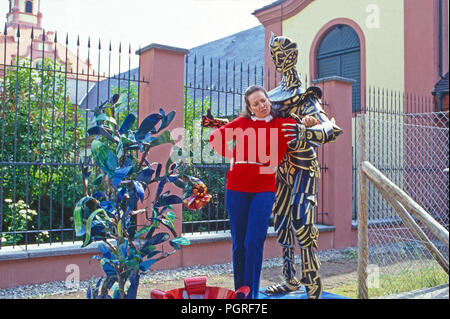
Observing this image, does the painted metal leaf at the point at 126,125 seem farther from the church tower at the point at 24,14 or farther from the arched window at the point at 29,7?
the arched window at the point at 29,7

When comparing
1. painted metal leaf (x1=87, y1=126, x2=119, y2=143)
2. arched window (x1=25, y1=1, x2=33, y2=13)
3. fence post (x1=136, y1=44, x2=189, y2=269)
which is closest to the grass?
fence post (x1=136, y1=44, x2=189, y2=269)

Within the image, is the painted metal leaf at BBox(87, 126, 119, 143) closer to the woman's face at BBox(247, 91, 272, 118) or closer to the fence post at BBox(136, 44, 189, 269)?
the woman's face at BBox(247, 91, 272, 118)

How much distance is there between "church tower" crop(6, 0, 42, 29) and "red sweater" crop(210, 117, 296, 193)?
102ft

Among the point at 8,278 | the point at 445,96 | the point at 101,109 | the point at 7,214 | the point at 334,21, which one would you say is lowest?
the point at 8,278

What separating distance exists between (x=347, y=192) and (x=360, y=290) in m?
4.01

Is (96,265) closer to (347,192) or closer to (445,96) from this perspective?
(347,192)

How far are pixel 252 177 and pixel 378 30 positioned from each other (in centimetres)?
766

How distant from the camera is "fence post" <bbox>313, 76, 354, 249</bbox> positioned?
24.7ft

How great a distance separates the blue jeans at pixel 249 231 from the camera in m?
3.12

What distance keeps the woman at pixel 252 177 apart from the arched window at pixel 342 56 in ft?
22.8

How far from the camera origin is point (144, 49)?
19.4 ft

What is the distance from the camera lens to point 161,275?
548 cm

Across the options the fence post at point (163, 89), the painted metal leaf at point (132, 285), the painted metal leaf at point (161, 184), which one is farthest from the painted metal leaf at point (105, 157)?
the fence post at point (163, 89)
